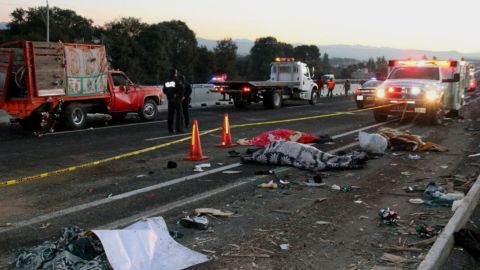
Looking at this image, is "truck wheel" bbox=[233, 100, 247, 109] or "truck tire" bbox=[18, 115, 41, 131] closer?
"truck tire" bbox=[18, 115, 41, 131]

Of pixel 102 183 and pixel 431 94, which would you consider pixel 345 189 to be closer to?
pixel 102 183

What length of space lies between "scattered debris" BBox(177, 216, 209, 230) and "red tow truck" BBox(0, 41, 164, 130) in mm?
10757

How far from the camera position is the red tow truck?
15258 millimetres

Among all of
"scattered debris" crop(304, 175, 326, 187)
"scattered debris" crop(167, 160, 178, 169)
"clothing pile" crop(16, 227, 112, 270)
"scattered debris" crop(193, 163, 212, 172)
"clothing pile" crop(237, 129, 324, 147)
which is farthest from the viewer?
"clothing pile" crop(237, 129, 324, 147)

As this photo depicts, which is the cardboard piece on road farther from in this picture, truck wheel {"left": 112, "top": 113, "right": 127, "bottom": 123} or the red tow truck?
truck wheel {"left": 112, "top": 113, "right": 127, "bottom": 123}

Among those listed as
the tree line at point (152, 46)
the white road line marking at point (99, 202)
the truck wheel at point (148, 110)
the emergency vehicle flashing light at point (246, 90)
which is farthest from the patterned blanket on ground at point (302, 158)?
the tree line at point (152, 46)

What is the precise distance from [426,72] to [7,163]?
13.8 m

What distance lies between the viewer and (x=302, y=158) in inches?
373

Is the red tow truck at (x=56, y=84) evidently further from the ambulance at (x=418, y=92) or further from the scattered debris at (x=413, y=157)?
the scattered debris at (x=413, y=157)

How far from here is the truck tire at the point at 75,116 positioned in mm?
16031

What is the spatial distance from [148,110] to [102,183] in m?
11.1

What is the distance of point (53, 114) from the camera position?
15797 mm

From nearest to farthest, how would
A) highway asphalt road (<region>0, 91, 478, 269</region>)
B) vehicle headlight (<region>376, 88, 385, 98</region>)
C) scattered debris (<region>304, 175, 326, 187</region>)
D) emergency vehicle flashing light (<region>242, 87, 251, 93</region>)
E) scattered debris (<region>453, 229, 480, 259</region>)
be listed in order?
scattered debris (<region>453, 229, 480, 259</region>) → highway asphalt road (<region>0, 91, 478, 269</region>) → scattered debris (<region>304, 175, 326, 187</region>) → vehicle headlight (<region>376, 88, 385, 98</region>) → emergency vehicle flashing light (<region>242, 87, 251, 93</region>)

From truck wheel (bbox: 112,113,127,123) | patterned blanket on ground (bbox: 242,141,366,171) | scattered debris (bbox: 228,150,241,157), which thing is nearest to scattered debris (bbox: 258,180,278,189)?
patterned blanket on ground (bbox: 242,141,366,171)
